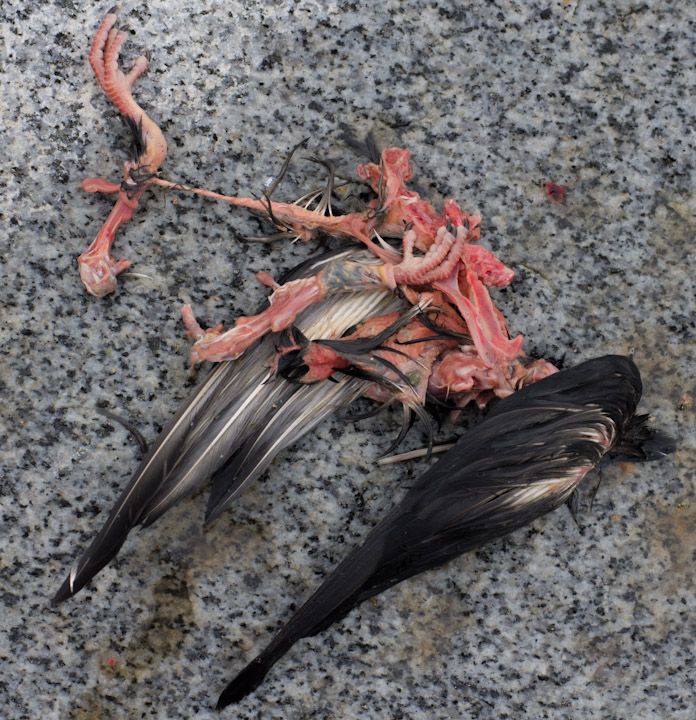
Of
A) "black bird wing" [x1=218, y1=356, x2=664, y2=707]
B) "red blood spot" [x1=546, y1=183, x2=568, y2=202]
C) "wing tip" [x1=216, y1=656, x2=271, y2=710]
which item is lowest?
"wing tip" [x1=216, y1=656, x2=271, y2=710]

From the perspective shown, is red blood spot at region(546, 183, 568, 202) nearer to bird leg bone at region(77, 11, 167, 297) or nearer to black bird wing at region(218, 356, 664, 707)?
black bird wing at region(218, 356, 664, 707)

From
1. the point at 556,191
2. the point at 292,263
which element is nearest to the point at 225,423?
the point at 292,263

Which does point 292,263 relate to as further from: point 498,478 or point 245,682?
point 245,682

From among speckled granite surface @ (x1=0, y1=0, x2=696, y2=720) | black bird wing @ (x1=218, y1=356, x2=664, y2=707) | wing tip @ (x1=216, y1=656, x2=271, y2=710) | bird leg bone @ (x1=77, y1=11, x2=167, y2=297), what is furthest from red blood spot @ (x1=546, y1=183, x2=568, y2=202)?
wing tip @ (x1=216, y1=656, x2=271, y2=710)

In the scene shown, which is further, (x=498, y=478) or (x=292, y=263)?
(x=292, y=263)

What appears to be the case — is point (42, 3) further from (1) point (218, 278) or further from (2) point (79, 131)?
(1) point (218, 278)

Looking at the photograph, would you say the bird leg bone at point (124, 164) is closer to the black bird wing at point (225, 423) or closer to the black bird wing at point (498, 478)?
the black bird wing at point (225, 423)
